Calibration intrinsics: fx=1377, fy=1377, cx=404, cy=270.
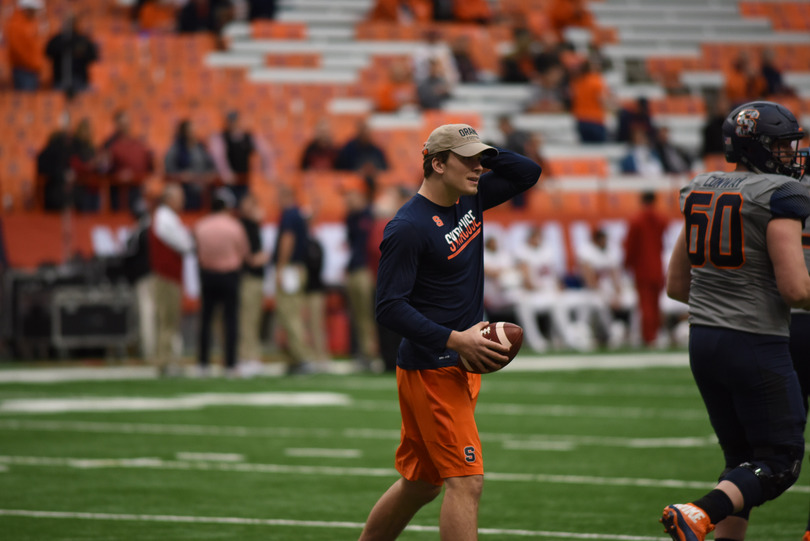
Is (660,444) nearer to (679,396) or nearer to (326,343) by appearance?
(679,396)

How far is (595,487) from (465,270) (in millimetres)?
3638

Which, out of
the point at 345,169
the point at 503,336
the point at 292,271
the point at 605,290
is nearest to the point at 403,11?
the point at 345,169

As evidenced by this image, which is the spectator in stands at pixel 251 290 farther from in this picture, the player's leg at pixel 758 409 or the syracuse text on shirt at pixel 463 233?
the player's leg at pixel 758 409

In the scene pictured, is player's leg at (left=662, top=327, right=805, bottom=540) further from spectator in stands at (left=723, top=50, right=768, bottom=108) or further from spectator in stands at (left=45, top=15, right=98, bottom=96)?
spectator in stands at (left=723, top=50, right=768, bottom=108)

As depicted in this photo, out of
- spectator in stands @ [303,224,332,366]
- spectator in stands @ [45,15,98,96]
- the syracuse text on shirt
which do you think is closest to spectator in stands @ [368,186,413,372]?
spectator in stands @ [303,224,332,366]

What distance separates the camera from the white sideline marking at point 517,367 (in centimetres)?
1762

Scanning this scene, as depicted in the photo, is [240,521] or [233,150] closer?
[240,521]

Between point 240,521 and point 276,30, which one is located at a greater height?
point 276,30

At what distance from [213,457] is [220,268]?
276 inches

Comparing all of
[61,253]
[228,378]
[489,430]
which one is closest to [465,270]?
[489,430]

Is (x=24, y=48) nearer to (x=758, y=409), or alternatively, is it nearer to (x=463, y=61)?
(x=463, y=61)

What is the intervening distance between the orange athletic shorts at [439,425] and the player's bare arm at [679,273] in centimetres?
128

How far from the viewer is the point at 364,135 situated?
75.5 ft

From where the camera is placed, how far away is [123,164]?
21281mm
